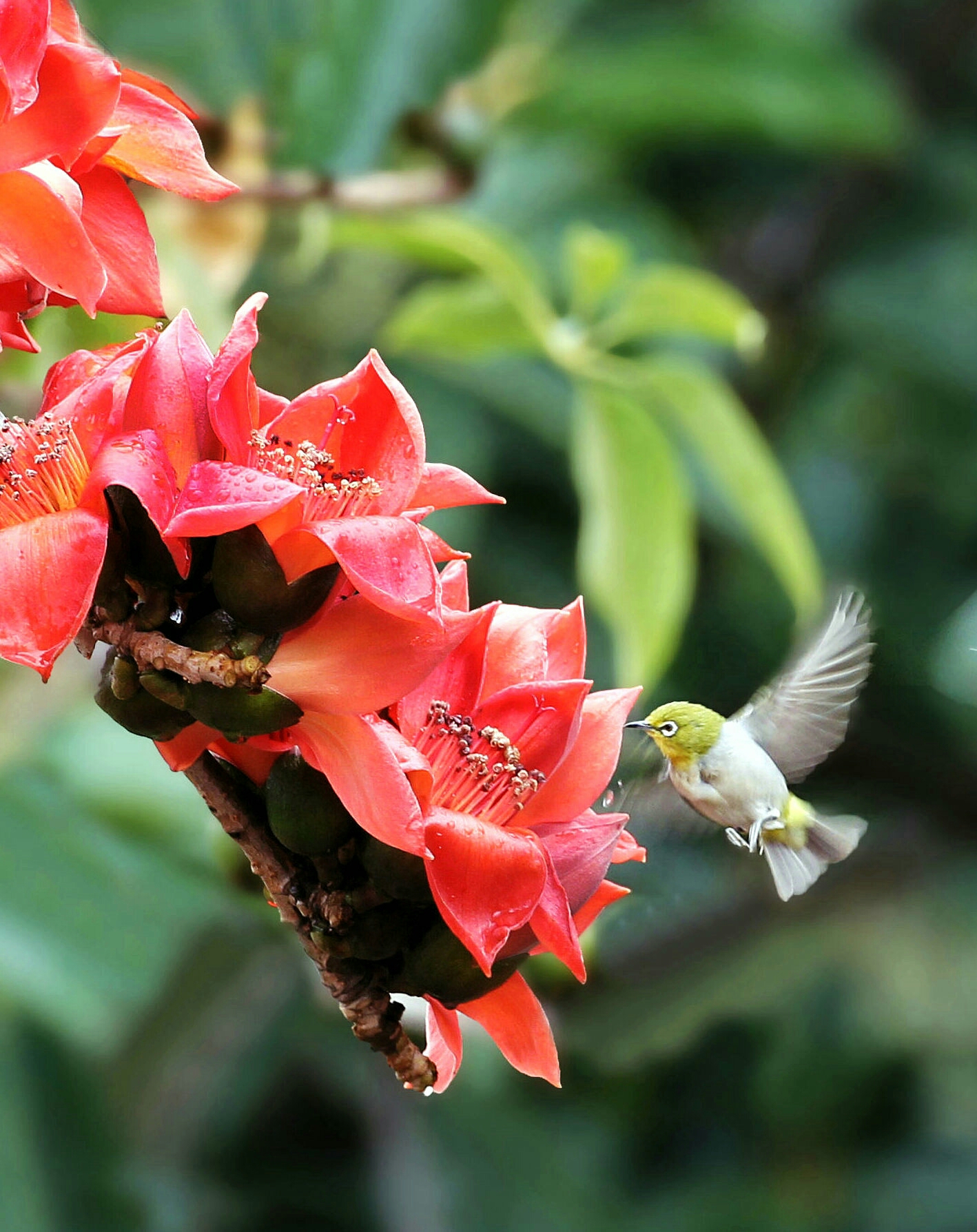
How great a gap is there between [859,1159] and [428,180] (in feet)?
3.27

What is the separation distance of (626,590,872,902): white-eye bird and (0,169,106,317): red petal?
0.18 meters

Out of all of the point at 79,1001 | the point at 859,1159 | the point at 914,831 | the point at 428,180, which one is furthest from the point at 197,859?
the point at 859,1159

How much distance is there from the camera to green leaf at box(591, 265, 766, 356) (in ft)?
2.52

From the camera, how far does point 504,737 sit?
31 cm

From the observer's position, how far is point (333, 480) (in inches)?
11.7

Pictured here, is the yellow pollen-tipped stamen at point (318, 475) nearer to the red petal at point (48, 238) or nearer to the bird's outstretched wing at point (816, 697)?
the red petal at point (48, 238)

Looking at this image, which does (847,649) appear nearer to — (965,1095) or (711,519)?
(711,519)

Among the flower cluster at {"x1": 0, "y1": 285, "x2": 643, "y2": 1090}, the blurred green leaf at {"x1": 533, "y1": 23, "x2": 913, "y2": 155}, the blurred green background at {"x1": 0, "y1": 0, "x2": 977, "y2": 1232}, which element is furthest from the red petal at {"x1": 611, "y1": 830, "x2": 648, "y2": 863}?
the blurred green leaf at {"x1": 533, "y1": 23, "x2": 913, "y2": 155}

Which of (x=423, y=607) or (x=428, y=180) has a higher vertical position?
(x=423, y=607)

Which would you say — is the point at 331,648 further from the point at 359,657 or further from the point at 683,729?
the point at 683,729

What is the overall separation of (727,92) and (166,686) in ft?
3.32

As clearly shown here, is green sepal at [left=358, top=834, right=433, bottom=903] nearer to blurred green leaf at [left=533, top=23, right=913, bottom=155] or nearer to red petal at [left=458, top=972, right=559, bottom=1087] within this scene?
red petal at [left=458, top=972, right=559, bottom=1087]

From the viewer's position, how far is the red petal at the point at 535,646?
32 centimetres

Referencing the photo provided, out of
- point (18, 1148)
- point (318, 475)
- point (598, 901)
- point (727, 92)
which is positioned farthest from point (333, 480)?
point (727, 92)
